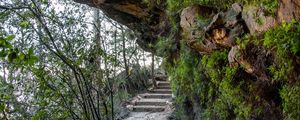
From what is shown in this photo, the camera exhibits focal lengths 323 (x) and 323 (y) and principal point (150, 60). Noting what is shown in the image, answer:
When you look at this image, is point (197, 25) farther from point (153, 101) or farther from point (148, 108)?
point (153, 101)

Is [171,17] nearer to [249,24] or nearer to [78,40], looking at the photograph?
[78,40]

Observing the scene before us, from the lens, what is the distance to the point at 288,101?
2518 mm

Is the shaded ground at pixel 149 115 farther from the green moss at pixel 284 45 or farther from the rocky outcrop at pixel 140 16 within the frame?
the green moss at pixel 284 45

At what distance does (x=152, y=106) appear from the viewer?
1016 cm

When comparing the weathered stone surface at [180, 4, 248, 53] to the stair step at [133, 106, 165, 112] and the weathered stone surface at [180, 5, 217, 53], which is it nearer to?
the weathered stone surface at [180, 5, 217, 53]

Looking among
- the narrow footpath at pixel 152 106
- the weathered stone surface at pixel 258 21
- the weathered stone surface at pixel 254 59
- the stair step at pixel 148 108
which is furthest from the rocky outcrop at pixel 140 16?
the weathered stone surface at pixel 254 59

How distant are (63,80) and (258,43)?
2687 millimetres

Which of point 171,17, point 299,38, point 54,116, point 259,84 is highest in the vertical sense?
point 171,17

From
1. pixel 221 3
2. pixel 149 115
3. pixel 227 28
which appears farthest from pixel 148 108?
pixel 227 28

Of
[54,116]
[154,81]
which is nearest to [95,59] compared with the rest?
[54,116]

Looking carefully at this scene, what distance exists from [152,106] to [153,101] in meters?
0.43

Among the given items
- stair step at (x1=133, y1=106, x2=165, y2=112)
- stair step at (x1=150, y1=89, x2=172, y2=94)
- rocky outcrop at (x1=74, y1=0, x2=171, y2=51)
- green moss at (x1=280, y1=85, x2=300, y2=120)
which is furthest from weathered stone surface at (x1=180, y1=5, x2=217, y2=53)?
stair step at (x1=150, y1=89, x2=172, y2=94)

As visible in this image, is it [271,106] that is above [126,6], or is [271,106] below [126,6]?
below

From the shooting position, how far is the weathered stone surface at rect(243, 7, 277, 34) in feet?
9.21
